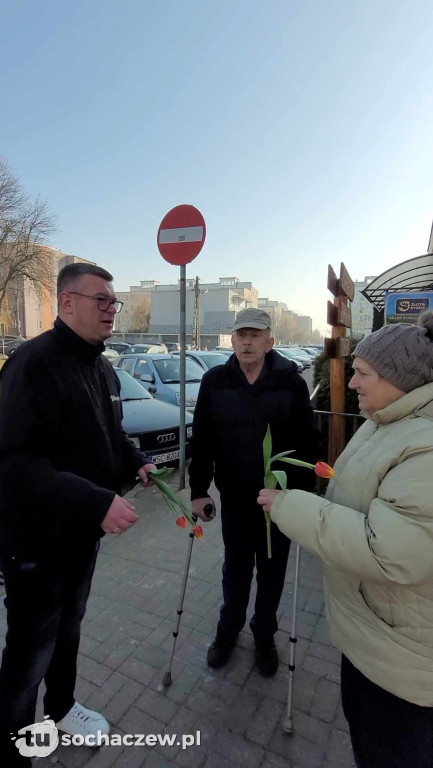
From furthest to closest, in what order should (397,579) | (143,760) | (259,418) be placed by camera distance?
(259,418)
(143,760)
(397,579)

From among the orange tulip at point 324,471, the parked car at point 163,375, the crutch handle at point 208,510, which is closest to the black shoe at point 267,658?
the crutch handle at point 208,510

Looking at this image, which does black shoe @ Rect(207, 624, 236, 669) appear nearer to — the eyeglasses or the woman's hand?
the woman's hand

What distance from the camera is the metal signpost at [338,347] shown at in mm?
4055

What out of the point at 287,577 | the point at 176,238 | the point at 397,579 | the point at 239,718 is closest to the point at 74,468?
the point at 397,579

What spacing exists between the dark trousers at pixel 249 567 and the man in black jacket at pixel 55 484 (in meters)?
0.87

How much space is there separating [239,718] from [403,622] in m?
1.39

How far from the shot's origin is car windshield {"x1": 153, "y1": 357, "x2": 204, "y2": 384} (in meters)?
8.27

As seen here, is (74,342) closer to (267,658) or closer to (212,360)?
(267,658)

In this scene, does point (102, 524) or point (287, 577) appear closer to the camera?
point (102, 524)

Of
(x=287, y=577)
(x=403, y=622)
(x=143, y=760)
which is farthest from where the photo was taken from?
(x=287, y=577)

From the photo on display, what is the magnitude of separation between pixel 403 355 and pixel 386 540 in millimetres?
569

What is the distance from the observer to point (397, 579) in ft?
3.65

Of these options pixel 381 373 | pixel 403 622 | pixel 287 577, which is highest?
pixel 381 373

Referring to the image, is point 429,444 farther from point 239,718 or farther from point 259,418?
point 239,718
